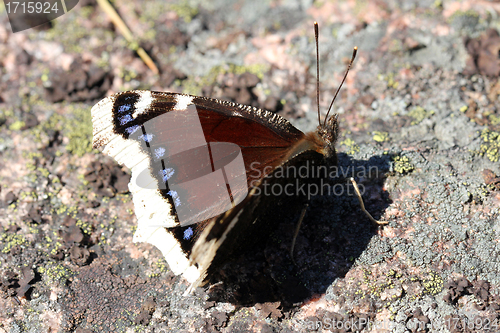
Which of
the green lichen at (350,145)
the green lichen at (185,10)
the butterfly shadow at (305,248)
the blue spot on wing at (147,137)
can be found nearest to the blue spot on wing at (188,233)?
the butterfly shadow at (305,248)

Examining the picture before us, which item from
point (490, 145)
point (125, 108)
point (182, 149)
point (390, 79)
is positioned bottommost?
point (490, 145)

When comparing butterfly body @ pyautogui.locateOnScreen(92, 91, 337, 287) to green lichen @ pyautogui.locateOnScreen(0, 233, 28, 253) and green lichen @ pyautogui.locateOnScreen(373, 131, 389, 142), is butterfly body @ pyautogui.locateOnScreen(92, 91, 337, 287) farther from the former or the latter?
green lichen @ pyautogui.locateOnScreen(0, 233, 28, 253)

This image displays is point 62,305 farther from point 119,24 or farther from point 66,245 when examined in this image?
point 119,24

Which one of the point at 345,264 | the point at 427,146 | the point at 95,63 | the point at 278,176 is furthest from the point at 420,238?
the point at 95,63

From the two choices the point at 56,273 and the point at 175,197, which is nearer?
the point at 175,197

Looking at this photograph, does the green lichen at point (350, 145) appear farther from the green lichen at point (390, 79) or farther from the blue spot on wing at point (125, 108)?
the blue spot on wing at point (125, 108)

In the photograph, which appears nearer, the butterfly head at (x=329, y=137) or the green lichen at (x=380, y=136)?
the butterfly head at (x=329, y=137)

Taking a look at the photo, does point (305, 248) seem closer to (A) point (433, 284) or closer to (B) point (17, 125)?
(A) point (433, 284)

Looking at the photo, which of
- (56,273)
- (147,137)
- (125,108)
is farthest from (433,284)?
(56,273)
